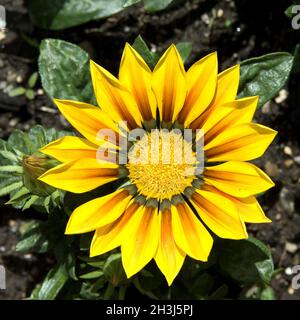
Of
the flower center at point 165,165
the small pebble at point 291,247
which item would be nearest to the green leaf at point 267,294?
the small pebble at point 291,247

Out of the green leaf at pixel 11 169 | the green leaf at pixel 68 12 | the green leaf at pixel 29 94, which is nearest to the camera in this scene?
the green leaf at pixel 11 169

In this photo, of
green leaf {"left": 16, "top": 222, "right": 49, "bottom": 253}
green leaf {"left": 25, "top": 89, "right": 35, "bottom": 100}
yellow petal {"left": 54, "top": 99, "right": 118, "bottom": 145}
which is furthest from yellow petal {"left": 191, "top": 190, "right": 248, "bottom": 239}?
green leaf {"left": 25, "top": 89, "right": 35, "bottom": 100}

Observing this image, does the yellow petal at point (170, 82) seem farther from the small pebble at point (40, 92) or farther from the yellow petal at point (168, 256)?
the small pebble at point (40, 92)

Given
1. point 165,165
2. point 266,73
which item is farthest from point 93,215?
point 266,73

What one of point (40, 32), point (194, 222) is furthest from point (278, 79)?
point (40, 32)

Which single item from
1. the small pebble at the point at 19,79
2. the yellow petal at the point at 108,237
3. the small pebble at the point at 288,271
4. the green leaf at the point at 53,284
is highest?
the small pebble at the point at 19,79

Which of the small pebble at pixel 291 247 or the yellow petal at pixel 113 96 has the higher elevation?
the yellow petal at pixel 113 96
